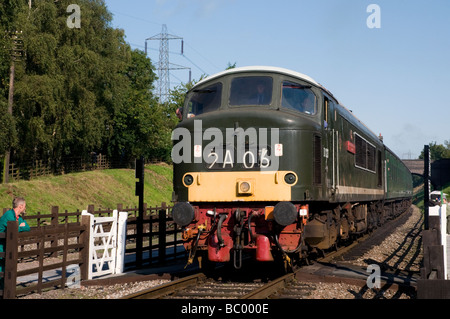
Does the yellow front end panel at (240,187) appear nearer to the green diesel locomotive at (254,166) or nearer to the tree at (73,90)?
the green diesel locomotive at (254,166)

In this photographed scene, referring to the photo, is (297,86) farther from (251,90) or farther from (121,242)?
(121,242)

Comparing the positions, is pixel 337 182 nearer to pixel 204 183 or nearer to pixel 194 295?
pixel 204 183

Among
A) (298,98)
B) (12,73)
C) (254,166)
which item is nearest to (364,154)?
(298,98)

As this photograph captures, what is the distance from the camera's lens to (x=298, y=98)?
477 inches

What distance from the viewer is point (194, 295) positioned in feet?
33.9

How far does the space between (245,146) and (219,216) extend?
55.2 inches

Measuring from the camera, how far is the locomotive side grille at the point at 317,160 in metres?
11.7

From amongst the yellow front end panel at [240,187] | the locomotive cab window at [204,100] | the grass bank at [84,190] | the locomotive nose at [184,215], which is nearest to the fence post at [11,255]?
the locomotive nose at [184,215]

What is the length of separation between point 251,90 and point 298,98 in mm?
955

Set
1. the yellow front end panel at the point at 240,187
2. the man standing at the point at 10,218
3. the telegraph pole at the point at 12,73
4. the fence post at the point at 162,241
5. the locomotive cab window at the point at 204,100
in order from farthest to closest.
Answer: the telegraph pole at the point at 12,73 < the fence post at the point at 162,241 < the locomotive cab window at the point at 204,100 < the yellow front end panel at the point at 240,187 < the man standing at the point at 10,218

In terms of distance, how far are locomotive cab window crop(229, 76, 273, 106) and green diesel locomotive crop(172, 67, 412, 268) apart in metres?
0.02

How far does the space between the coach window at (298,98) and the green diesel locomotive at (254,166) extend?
20 millimetres

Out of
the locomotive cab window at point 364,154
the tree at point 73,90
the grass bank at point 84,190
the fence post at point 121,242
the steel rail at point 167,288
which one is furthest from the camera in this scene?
the tree at point 73,90
